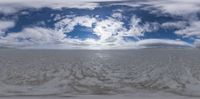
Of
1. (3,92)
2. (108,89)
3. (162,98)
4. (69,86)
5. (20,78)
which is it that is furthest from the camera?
(20,78)

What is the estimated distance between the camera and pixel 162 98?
61.4 ft

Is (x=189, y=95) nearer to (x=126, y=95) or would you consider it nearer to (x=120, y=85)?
(x=126, y=95)

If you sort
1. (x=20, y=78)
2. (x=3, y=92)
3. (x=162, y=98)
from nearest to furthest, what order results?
(x=162, y=98) < (x=3, y=92) < (x=20, y=78)

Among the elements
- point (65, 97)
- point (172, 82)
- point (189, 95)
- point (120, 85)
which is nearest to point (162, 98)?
point (189, 95)

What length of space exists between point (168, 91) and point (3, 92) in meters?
7.08

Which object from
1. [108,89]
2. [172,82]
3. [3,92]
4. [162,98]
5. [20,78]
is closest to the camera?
[162,98]

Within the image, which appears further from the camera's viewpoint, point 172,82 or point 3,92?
point 172,82

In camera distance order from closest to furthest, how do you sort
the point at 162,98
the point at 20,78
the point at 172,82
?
the point at 162,98, the point at 172,82, the point at 20,78

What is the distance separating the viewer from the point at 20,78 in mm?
27719

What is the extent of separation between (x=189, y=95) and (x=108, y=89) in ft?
13.2

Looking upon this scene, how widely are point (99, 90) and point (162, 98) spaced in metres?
4.00

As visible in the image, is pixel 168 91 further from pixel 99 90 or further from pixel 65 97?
pixel 65 97

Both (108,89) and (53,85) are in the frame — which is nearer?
(108,89)

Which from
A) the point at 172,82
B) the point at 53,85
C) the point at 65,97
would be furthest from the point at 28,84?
the point at 172,82
